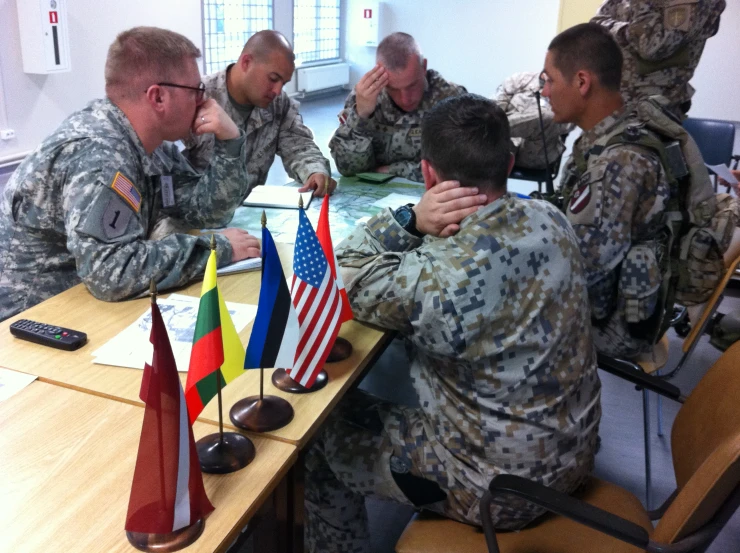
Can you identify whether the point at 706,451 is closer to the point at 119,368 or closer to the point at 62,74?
the point at 119,368

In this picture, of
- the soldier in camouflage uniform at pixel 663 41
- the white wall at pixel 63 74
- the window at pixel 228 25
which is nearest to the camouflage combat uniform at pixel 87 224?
the white wall at pixel 63 74

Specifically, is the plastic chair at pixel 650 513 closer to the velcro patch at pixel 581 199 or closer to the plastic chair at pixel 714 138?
the velcro patch at pixel 581 199

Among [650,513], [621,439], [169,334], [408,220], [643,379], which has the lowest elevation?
[621,439]

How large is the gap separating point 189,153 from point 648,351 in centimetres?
183

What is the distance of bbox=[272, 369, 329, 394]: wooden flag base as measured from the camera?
1218 millimetres

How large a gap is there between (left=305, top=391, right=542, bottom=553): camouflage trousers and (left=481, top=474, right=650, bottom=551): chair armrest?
13cm

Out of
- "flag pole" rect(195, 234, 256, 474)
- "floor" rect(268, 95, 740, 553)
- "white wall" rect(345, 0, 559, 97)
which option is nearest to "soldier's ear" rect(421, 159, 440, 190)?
"flag pole" rect(195, 234, 256, 474)

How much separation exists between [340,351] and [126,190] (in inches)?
26.1

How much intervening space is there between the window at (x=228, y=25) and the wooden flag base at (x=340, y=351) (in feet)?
15.1

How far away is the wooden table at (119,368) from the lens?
1161 millimetres

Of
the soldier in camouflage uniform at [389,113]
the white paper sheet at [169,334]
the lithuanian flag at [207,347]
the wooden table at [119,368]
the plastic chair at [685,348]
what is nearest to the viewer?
the lithuanian flag at [207,347]

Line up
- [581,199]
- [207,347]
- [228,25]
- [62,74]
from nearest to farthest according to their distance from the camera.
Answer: [207,347] < [581,199] < [62,74] < [228,25]

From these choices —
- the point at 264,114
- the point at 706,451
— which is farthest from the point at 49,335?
the point at 264,114

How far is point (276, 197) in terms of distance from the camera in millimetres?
2436
